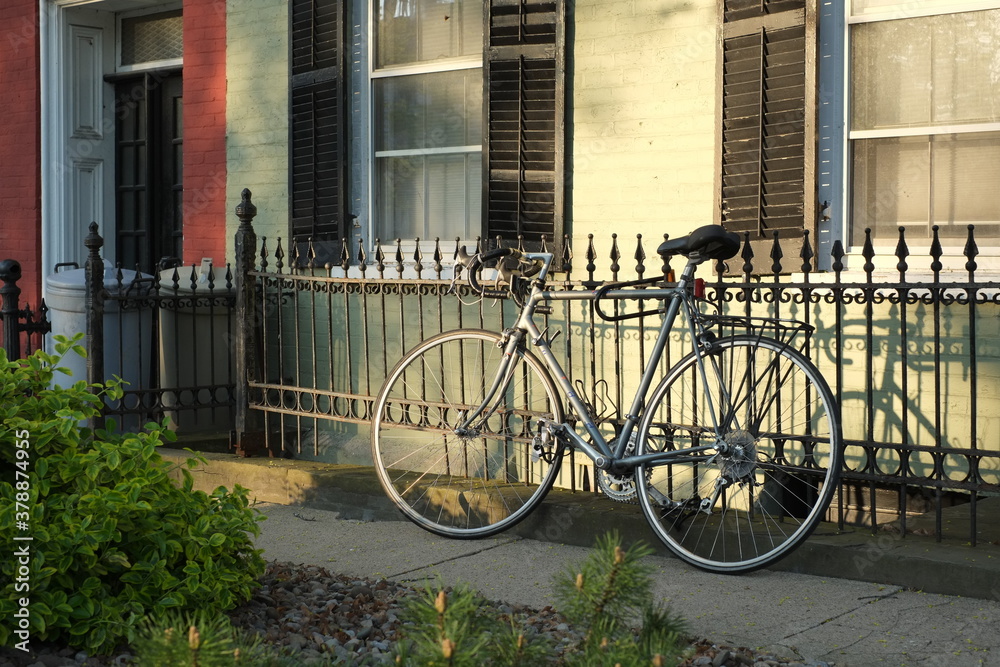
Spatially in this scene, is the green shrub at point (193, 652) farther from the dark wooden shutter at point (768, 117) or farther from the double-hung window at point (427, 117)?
the double-hung window at point (427, 117)

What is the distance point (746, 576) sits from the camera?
173 inches

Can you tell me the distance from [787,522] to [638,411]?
82cm

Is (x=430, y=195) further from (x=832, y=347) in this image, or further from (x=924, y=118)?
(x=924, y=118)

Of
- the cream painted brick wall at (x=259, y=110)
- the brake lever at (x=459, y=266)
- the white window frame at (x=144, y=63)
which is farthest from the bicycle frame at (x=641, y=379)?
the white window frame at (x=144, y=63)

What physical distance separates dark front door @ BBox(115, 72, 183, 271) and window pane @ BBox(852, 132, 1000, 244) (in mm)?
6280

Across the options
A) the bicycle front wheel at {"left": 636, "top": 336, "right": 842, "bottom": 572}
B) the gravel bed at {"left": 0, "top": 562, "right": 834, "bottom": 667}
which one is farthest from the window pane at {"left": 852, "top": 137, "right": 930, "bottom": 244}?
the gravel bed at {"left": 0, "top": 562, "right": 834, "bottom": 667}

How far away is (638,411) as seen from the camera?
4.64 m

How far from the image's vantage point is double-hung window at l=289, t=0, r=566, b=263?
6.79 m

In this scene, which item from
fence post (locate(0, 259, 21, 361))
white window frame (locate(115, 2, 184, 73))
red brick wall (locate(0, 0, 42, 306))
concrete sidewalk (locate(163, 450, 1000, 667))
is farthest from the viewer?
red brick wall (locate(0, 0, 42, 306))

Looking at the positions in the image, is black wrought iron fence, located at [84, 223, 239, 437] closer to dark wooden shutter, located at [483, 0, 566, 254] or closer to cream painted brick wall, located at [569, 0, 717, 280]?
dark wooden shutter, located at [483, 0, 566, 254]

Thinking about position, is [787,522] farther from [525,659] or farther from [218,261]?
[218,261]

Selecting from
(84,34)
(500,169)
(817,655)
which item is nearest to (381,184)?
(500,169)

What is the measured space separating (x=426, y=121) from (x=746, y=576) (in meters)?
4.20

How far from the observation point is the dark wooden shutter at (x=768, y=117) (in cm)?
573
